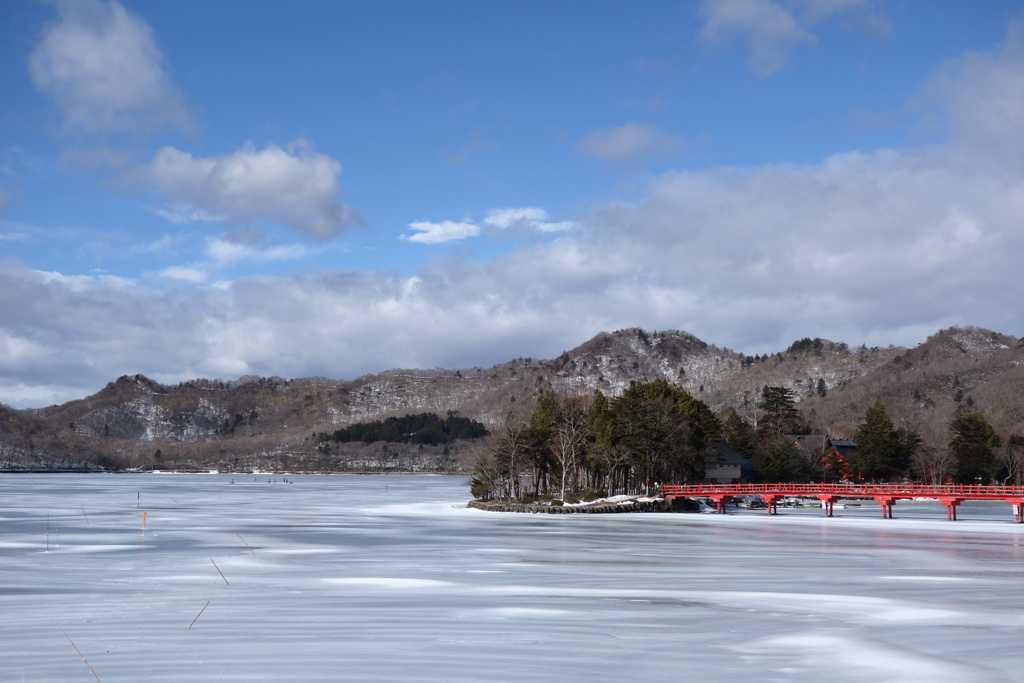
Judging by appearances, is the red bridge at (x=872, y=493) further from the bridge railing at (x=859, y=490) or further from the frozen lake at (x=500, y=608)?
the frozen lake at (x=500, y=608)

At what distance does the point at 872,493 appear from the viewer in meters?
65.2

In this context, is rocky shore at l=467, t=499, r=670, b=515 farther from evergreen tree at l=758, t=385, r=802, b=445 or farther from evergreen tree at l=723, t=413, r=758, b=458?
evergreen tree at l=758, t=385, r=802, b=445

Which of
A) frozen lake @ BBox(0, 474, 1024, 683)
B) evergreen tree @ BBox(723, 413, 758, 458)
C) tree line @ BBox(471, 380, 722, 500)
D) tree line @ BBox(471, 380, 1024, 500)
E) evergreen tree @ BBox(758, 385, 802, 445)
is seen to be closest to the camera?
frozen lake @ BBox(0, 474, 1024, 683)

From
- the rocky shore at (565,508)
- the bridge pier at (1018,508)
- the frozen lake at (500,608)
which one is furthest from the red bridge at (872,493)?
the frozen lake at (500,608)

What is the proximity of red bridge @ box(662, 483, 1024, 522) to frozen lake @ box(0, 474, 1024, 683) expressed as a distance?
23.0 m

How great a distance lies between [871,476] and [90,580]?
102 m

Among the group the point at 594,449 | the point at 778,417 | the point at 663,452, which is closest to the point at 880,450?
the point at 778,417

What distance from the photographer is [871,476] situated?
110 m

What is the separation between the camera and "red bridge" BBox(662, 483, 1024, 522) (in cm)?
6225

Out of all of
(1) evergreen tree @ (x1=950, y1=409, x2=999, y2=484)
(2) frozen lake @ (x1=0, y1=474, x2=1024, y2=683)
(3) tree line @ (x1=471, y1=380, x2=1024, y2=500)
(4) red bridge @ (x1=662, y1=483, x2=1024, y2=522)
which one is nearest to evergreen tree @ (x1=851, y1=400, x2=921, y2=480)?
(3) tree line @ (x1=471, y1=380, x2=1024, y2=500)

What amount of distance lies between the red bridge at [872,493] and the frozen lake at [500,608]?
23.0 m

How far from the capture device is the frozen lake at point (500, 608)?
14898 millimetres

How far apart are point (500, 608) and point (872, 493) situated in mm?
51788

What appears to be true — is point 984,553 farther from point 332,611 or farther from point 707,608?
point 332,611
